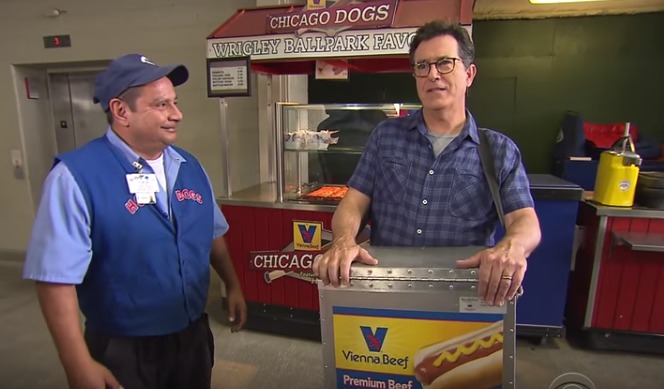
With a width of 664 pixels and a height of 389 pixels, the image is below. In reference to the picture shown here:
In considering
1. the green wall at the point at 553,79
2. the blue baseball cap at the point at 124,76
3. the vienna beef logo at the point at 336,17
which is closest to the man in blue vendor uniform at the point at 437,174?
the blue baseball cap at the point at 124,76

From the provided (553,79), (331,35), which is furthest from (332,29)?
(553,79)

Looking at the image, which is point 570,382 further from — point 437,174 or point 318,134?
point 318,134

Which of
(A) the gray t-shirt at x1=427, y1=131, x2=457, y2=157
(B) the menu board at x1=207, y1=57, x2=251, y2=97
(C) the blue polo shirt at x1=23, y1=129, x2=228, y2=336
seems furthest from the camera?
(B) the menu board at x1=207, y1=57, x2=251, y2=97

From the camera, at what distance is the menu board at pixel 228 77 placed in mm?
2641

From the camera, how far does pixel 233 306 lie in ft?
5.49

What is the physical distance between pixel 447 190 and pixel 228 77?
6.31 feet

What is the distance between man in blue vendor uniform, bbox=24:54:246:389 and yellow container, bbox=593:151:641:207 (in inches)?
101

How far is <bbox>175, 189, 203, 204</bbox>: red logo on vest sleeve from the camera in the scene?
4.58 ft

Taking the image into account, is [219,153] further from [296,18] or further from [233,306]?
[233,306]

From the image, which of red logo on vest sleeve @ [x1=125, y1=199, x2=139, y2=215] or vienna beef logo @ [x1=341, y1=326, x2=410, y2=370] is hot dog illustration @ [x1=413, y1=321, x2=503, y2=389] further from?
red logo on vest sleeve @ [x1=125, y1=199, x2=139, y2=215]

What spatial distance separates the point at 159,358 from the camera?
1.40 m

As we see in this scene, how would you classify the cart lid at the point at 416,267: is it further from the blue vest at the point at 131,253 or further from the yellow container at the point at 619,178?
the yellow container at the point at 619,178

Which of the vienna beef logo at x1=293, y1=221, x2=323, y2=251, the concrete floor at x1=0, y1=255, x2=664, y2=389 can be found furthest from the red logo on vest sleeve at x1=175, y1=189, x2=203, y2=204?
the concrete floor at x1=0, y1=255, x2=664, y2=389

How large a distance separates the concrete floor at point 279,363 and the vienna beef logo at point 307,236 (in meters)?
0.76
